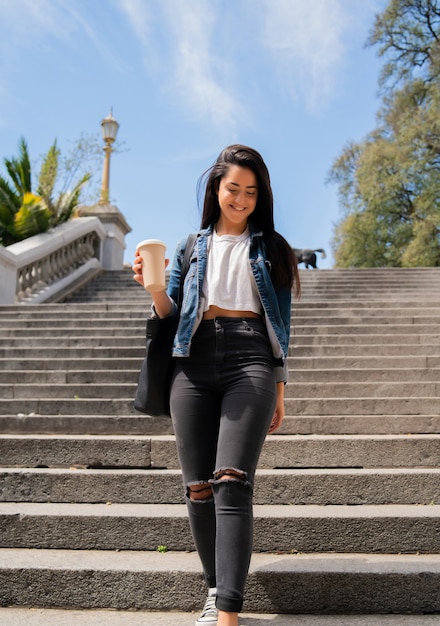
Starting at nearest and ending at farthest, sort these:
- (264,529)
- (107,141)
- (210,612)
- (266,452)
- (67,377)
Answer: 1. (210,612)
2. (264,529)
3. (266,452)
4. (67,377)
5. (107,141)

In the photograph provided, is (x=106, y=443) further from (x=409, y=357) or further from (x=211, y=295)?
(x=409, y=357)

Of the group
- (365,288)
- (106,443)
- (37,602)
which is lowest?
(37,602)

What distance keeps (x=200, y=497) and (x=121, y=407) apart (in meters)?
2.59

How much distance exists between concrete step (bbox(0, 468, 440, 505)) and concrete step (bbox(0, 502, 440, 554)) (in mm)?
153

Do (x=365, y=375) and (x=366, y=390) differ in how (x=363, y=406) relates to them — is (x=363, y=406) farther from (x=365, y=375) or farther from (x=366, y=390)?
(x=365, y=375)

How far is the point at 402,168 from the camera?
20.6 metres

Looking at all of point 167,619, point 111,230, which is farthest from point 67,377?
point 111,230

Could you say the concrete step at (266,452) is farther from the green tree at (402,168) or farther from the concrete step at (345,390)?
the green tree at (402,168)

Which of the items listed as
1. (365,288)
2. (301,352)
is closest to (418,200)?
(365,288)

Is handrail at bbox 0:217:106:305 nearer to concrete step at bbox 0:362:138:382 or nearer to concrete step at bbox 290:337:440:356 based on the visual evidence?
concrete step at bbox 0:362:138:382

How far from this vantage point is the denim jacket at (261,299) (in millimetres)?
2258

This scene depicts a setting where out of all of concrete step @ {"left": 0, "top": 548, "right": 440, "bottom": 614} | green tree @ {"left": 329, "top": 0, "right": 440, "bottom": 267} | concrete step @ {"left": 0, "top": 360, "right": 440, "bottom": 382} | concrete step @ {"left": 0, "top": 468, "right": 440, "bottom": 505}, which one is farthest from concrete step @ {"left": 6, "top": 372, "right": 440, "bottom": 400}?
green tree @ {"left": 329, "top": 0, "right": 440, "bottom": 267}

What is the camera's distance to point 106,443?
383 centimetres

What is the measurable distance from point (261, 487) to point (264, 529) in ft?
1.45
